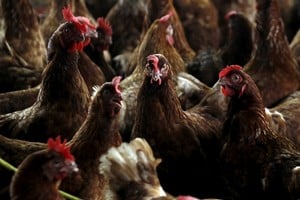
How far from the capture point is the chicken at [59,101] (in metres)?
5.28

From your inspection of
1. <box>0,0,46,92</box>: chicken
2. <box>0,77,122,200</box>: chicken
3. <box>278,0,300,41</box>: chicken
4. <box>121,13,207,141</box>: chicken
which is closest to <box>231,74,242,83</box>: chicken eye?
<box>0,77,122,200</box>: chicken

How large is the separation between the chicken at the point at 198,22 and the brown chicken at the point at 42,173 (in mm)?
3644

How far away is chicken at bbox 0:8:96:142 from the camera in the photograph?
528 centimetres

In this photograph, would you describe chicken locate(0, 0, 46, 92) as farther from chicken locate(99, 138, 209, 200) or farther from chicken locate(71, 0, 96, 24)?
chicken locate(99, 138, 209, 200)

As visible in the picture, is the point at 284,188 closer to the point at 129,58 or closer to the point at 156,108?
the point at 156,108

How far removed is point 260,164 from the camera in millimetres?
4953

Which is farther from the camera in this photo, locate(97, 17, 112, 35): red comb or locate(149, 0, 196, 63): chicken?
locate(149, 0, 196, 63): chicken

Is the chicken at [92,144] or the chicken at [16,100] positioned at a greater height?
the chicken at [16,100]

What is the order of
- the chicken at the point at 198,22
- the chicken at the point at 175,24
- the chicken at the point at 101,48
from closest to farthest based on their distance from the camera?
1. the chicken at the point at 101,48
2. the chicken at the point at 175,24
3. the chicken at the point at 198,22

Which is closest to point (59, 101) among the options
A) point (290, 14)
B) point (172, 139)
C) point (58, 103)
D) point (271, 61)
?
point (58, 103)

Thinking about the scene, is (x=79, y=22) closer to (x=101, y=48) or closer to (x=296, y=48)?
(x=101, y=48)

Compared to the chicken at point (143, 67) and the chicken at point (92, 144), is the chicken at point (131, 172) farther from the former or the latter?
the chicken at point (143, 67)

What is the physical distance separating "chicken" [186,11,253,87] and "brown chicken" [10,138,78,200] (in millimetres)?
2758

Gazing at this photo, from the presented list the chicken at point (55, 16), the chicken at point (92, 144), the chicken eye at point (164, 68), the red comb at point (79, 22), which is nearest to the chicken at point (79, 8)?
the chicken at point (55, 16)
